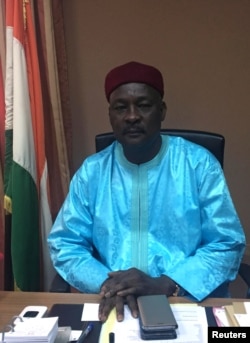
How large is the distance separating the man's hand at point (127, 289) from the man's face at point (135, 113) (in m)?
0.51

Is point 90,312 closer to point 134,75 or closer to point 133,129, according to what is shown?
point 133,129

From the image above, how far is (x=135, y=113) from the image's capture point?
5.12 feet

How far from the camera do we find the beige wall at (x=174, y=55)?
2.34 metres

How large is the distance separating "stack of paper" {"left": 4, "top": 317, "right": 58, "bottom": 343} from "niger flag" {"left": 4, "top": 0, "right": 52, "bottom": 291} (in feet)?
2.82

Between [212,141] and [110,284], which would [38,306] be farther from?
[212,141]

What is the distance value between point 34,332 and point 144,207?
73cm

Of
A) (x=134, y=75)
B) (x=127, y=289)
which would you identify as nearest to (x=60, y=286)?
(x=127, y=289)

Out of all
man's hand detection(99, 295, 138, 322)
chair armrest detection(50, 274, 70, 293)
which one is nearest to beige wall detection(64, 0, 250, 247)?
chair armrest detection(50, 274, 70, 293)

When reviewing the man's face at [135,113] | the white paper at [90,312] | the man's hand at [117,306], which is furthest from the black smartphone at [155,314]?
the man's face at [135,113]

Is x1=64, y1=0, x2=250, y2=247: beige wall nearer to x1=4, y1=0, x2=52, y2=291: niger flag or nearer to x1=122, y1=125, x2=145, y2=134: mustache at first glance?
x1=4, y1=0, x2=52, y2=291: niger flag

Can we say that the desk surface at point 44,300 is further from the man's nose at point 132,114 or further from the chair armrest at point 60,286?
the man's nose at point 132,114

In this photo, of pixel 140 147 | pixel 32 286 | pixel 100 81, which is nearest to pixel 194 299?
pixel 140 147

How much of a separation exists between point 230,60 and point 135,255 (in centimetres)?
138

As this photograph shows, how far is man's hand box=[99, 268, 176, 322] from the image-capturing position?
1.17m
